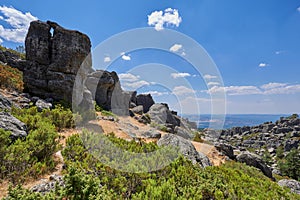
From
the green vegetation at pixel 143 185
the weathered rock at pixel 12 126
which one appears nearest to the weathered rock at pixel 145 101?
the weathered rock at pixel 12 126

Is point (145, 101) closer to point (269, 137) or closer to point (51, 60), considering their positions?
point (51, 60)

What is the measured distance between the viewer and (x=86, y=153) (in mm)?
5602

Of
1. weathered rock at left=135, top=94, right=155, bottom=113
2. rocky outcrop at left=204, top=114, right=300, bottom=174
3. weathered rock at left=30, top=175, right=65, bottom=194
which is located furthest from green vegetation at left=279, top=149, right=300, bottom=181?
weathered rock at left=30, top=175, right=65, bottom=194

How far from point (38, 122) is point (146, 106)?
1286 inches

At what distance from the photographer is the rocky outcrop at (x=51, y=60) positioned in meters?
14.4

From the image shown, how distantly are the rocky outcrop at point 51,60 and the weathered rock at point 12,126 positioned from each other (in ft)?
29.3

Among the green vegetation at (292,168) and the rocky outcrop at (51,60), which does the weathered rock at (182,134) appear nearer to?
the rocky outcrop at (51,60)

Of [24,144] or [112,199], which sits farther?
[24,144]

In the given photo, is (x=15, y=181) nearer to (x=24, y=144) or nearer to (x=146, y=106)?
(x=24, y=144)

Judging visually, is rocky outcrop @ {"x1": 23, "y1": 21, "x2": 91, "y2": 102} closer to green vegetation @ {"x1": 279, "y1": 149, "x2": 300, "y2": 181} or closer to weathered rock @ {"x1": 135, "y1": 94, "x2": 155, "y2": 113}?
weathered rock @ {"x1": 135, "y1": 94, "x2": 155, "y2": 113}

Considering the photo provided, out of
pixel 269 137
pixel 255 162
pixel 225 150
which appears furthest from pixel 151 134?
pixel 269 137

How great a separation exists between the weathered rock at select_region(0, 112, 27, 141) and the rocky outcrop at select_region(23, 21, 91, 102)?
29.3 feet

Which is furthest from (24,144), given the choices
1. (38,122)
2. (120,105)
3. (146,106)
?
(146,106)

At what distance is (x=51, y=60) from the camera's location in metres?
14.9
